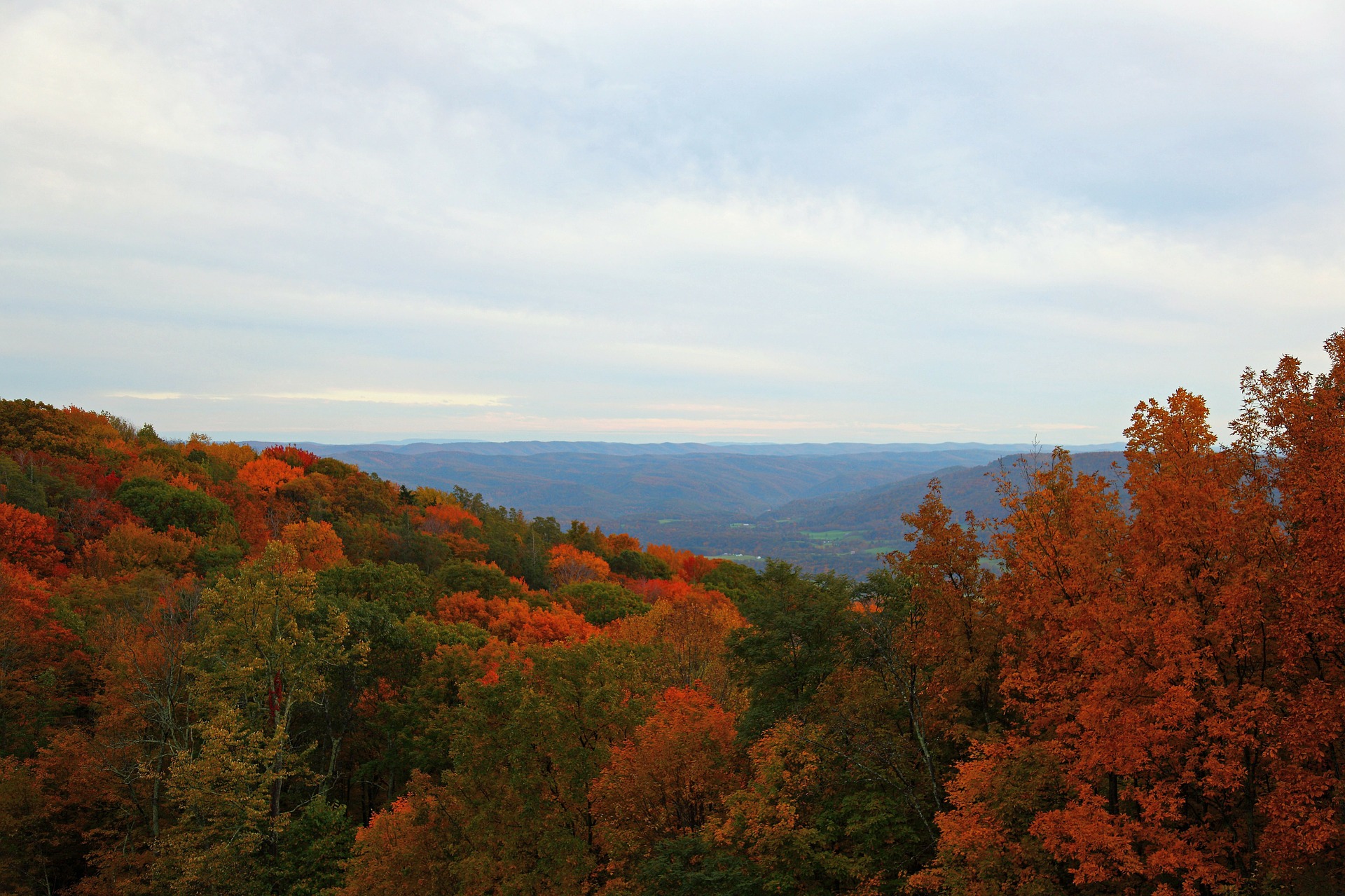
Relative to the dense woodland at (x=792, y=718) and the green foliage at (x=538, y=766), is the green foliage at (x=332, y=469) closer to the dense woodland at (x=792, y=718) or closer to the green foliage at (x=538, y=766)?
the dense woodland at (x=792, y=718)

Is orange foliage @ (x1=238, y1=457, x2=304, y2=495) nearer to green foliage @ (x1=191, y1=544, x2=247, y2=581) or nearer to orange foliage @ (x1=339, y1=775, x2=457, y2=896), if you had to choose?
green foliage @ (x1=191, y1=544, x2=247, y2=581)

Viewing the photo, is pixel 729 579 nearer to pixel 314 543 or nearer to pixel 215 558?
pixel 314 543

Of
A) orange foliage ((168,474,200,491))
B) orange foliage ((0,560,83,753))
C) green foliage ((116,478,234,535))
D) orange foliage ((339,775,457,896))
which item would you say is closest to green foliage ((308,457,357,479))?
orange foliage ((168,474,200,491))

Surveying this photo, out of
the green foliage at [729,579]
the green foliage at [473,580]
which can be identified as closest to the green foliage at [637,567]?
the green foliage at [729,579]

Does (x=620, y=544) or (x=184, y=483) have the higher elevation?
(x=184, y=483)

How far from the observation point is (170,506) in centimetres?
6719

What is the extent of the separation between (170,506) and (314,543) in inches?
585

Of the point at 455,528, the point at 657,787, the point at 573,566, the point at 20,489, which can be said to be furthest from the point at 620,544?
the point at 657,787

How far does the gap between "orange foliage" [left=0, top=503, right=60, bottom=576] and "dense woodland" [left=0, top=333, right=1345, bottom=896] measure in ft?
0.78

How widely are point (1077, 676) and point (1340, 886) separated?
5914 millimetres

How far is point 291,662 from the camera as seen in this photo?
3228 cm

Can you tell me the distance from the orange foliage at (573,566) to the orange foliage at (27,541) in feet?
156

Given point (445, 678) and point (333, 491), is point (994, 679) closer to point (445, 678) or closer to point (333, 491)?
point (445, 678)

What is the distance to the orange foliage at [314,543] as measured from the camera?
205 ft
